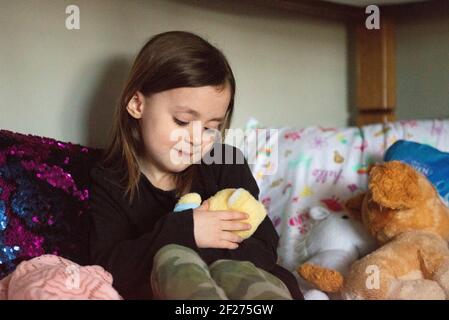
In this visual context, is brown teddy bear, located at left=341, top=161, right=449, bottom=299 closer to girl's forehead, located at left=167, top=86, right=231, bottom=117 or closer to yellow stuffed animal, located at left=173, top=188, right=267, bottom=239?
yellow stuffed animal, located at left=173, top=188, right=267, bottom=239

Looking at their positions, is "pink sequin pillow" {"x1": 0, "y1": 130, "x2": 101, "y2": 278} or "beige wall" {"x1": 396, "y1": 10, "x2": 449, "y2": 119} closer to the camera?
"pink sequin pillow" {"x1": 0, "y1": 130, "x2": 101, "y2": 278}

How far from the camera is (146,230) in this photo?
107 centimetres

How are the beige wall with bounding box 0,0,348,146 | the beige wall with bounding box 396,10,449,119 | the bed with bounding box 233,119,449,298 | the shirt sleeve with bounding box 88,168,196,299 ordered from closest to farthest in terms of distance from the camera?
the shirt sleeve with bounding box 88,168,196,299 → the beige wall with bounding box 0,0,348,146 → the bed with bounding box 233,119,449,298 → the beige wall with bounding box 396,10,449,119

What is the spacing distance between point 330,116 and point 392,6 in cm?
36

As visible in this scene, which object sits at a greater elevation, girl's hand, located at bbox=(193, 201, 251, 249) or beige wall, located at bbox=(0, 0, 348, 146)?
beige wall, located at bbox=(0, 0, 348, 146)

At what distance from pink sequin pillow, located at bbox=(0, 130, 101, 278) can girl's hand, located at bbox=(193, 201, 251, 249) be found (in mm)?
208

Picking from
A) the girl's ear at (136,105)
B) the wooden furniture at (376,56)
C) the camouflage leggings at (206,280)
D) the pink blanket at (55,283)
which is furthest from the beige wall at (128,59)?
the camouflage leggings at (206,280)

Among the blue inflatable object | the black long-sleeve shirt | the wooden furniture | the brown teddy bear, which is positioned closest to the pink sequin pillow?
the black long-sleeve shirt

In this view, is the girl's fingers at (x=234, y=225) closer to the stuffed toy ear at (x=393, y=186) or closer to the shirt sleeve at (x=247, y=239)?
the shirt sleeve at (x=247, y=239)

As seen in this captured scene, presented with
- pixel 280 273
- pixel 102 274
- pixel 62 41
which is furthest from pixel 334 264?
pixel 62 41

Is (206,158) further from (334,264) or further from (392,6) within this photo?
(392,6)

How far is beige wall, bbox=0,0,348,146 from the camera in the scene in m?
1.14

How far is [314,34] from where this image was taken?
179 cm

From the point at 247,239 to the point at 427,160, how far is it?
1.38ft
